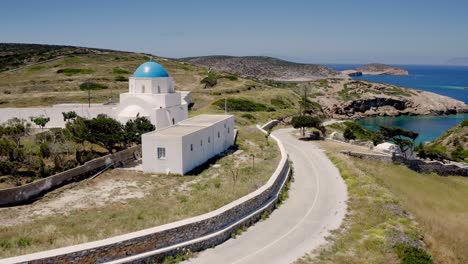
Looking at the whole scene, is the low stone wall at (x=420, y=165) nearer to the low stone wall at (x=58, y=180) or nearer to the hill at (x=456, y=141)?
the hill at (x=456, y=141)

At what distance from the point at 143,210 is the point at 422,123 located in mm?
80827

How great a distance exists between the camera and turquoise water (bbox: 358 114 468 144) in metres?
73.4

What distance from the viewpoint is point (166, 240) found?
13.0 metres

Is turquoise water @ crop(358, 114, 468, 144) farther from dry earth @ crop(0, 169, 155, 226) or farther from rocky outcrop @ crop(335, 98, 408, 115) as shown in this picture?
dry earth @ crop(0, 169, 155, 226)

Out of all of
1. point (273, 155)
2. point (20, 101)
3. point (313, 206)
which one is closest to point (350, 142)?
point (273, 155)

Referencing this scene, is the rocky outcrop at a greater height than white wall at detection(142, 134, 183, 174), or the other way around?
white wall at detection(142, 134, 183, 174)

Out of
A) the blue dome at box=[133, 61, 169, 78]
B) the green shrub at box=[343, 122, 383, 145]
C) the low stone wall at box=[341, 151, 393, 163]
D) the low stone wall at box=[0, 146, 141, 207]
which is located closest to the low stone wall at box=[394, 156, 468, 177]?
the low stone wall at box=[341, 151, 393, 163]

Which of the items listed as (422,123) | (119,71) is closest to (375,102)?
(422,123)

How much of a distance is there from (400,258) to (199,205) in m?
8.01

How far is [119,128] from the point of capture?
27.9 metres

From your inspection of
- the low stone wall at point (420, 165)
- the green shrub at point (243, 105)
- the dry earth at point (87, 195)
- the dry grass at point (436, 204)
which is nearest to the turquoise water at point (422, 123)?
A: the green shrub at point (243, 105)

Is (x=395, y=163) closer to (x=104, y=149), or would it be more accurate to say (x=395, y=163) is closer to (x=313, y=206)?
(x=313, y=206)

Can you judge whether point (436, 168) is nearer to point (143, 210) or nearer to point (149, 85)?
point (149, 85)

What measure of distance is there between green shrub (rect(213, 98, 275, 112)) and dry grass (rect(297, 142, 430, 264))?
34.1 m
